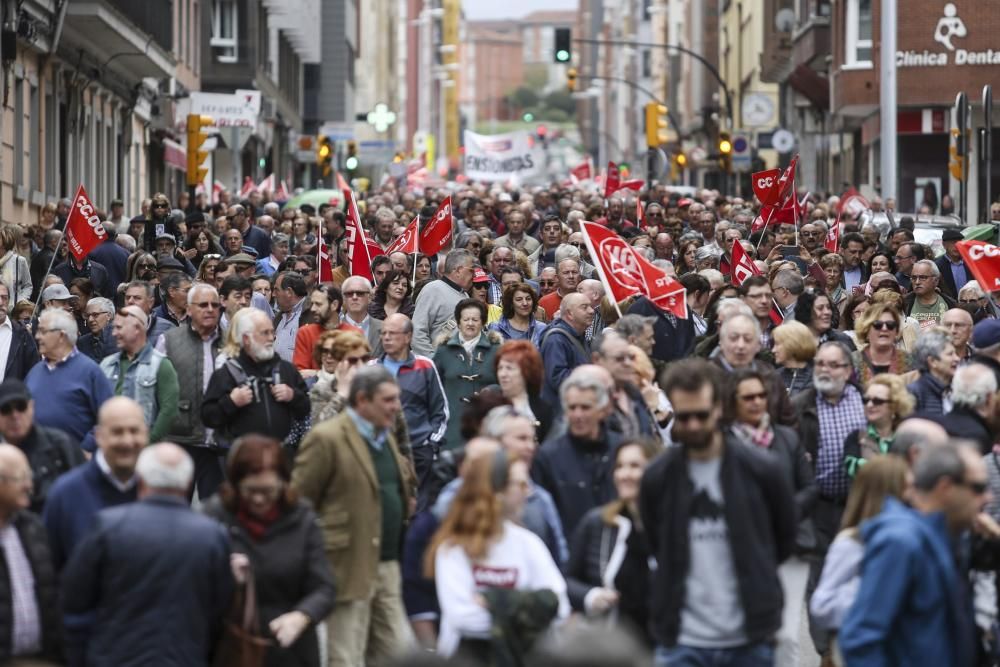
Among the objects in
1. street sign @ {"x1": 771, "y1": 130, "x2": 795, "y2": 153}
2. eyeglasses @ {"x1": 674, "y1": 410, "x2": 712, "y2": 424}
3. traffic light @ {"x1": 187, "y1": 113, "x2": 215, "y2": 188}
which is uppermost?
street sign @ {"x1": 771, "y1": 130, "x2": 795, "y2": 153}

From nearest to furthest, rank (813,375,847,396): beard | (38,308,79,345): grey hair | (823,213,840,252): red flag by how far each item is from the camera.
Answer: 1. (813,375,847,396): beard
2. (38,308,79,345): grey hair
3. (823,213,840,252): red flag

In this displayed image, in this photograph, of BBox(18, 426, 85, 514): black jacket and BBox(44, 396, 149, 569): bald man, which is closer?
BBox(44, 396, 149, 569): bald man

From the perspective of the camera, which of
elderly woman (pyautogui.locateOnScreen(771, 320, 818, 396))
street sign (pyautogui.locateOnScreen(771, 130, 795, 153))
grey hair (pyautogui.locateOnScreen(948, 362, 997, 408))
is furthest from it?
street sign (pyautogui.locateOnScreen(771, 130, 795, 153))

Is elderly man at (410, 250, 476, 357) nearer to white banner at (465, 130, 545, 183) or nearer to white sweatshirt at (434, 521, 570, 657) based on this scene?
white sweatshirt at (434, 521, 570, 657)

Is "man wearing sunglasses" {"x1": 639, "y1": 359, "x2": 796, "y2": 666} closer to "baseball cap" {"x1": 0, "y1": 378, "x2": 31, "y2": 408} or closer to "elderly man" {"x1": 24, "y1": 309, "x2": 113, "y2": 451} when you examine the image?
"baseball cap" {"x1": 0, "y1": 378, "x2": 31, "y2": 408}

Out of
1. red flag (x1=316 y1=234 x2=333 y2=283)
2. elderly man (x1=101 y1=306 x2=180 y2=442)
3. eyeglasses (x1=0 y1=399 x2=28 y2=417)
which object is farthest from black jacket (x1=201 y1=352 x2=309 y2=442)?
red flag (x1=316 y1=234 x2=333 y2=283)

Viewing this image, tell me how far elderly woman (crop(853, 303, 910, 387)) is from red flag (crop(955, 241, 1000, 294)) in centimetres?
320

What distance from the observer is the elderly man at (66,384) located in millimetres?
10875

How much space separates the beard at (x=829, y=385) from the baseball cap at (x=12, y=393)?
136 inches

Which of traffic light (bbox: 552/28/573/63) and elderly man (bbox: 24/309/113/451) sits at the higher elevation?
traffic light (bbox: 552/28/573/63)

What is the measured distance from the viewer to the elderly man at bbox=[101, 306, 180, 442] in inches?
449

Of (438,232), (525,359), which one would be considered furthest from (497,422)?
(438,232)

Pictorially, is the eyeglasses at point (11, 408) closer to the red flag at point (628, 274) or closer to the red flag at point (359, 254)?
the red flag at point (628, 274)

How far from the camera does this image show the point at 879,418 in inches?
391
